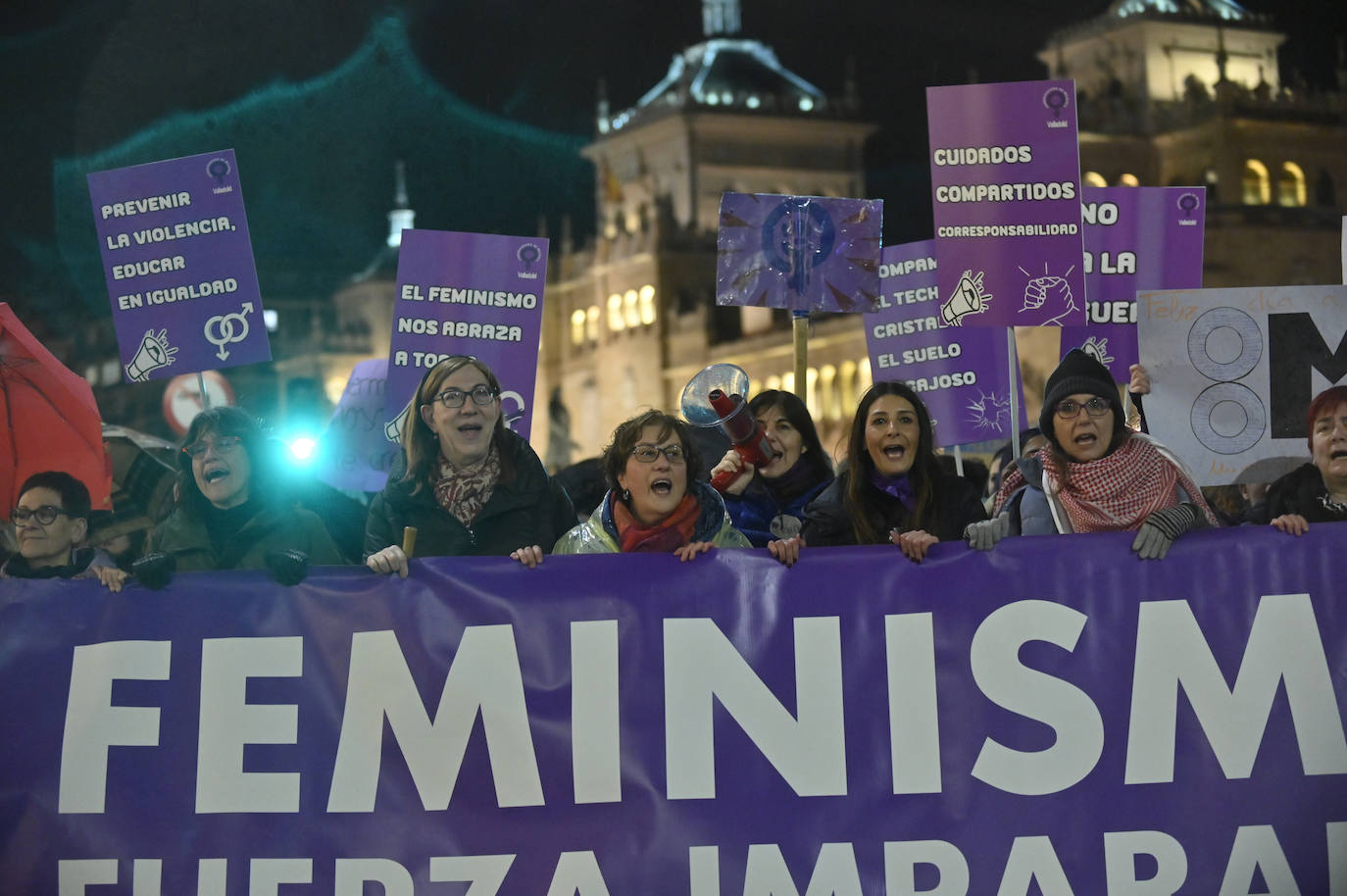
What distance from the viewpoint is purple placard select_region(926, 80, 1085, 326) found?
6.38 metres

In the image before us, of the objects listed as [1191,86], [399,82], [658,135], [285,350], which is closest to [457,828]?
[1191,86]

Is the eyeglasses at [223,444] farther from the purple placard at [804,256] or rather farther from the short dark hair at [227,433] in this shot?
the purple placard at [804,256]

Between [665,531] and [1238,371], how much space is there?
7.00 feet

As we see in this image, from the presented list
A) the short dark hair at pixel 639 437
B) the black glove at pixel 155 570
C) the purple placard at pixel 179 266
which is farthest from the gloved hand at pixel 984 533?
the purple placard at pixel 179 266

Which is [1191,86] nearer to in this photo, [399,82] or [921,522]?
[399,82]

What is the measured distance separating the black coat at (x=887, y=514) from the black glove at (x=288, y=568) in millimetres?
1294

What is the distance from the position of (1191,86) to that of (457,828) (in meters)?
50.8

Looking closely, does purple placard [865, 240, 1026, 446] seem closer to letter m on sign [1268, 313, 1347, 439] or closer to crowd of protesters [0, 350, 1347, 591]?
letter m on sign [1268, 313, 1347, 439]

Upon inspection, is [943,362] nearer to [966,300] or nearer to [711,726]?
[966,300]

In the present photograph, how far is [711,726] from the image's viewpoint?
4.77 meters

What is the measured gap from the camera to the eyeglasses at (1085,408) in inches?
196

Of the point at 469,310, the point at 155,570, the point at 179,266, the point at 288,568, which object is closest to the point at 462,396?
the point at 288,568

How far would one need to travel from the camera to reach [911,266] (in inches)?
302

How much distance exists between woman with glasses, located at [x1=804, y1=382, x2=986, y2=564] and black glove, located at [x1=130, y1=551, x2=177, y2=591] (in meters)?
1.65
